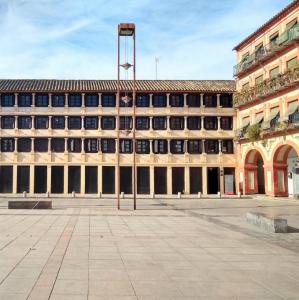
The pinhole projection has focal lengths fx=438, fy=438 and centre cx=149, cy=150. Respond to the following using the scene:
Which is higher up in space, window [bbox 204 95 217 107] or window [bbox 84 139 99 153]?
window [bbox 204 95 217 107]

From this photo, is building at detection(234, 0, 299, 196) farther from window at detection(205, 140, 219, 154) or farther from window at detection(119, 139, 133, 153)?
window at detection(119, 139, 133, 153)

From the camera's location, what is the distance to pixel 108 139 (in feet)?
175

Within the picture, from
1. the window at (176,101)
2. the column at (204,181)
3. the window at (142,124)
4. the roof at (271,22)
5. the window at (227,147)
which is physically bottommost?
the column at (204,181)

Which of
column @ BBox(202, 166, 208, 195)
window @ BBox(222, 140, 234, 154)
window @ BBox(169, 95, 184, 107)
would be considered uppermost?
window @ BBox(169, 95, 184, 107)

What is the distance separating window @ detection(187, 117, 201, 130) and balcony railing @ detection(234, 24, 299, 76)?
731 cm

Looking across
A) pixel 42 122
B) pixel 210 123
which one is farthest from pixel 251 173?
pixel 42 122

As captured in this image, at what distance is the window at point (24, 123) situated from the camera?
2083 inches

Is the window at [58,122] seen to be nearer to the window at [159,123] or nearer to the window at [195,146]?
the window at [159,123]

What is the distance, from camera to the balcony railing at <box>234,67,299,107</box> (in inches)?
1493

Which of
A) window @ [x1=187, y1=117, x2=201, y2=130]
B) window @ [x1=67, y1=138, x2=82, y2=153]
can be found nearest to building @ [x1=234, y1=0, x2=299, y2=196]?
window @ [x1=187, y1=117, x2=201, y2=130]

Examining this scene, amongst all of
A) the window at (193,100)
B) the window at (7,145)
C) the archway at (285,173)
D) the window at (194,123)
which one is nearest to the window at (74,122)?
the window at (7,145)

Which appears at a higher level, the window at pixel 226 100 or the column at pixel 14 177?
the window at pixel 226 100

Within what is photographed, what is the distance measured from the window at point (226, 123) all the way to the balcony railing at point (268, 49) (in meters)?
6.21

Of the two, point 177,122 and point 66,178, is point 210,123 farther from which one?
point 66,178
